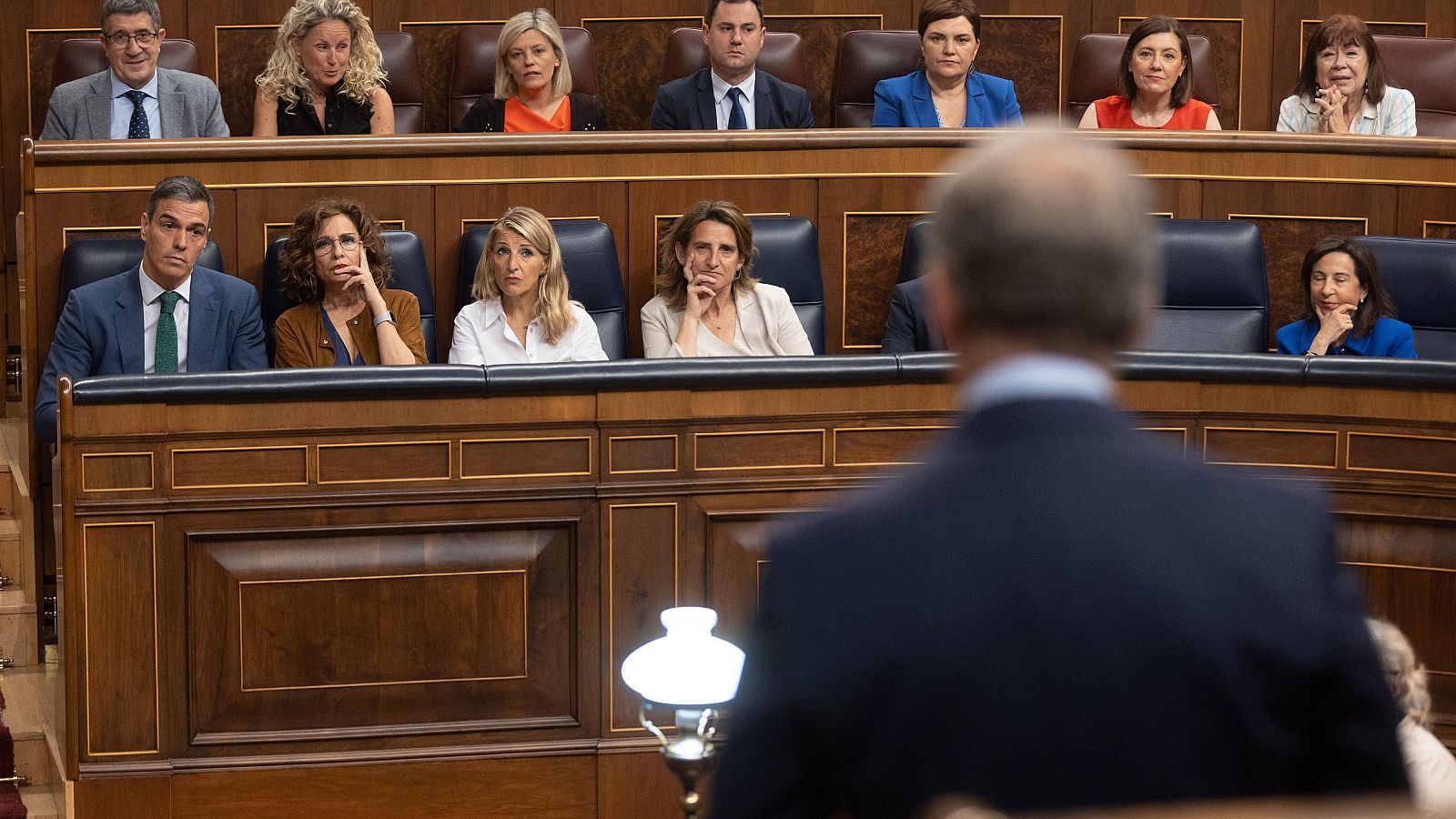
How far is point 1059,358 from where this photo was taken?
2.53 feet

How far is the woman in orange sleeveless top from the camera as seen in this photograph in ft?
12.2

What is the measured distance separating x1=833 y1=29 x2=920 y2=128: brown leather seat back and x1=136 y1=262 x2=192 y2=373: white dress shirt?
1775 mm

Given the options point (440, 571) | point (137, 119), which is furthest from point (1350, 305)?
point (137, 119)

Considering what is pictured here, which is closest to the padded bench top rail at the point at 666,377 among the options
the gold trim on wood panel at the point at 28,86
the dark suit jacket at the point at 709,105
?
the dark suit jacket at the point at 709,105

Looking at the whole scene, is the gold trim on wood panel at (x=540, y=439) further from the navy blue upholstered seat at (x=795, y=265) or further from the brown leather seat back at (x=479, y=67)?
the brown leather seat back at (x=479, y=67)

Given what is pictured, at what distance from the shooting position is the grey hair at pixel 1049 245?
75 cm

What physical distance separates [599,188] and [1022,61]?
168cm

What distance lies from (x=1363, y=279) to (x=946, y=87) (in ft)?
3.38

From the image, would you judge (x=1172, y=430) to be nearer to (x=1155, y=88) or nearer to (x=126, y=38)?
(x=1155, y=88)

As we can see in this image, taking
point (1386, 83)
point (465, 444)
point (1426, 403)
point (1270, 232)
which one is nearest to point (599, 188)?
point (465, 444)

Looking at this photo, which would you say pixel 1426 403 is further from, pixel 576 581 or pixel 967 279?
pixel 967 279

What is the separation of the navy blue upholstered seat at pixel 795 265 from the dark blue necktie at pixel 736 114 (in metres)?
0.50

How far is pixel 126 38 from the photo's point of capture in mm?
3564

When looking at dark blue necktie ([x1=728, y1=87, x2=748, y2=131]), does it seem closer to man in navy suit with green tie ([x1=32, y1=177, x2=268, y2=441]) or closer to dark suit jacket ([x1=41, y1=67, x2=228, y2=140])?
dark suit jacket ([x1=41, y1=67, x2=228, y2=140])
